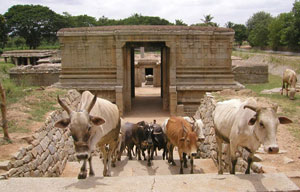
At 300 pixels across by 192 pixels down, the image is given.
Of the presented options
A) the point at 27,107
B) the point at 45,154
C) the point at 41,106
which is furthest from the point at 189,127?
the point at 27,107

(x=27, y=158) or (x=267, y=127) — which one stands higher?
(x=267, y=127)

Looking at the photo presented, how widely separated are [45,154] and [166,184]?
332cm

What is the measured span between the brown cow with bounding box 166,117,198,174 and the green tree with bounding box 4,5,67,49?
4662 cm

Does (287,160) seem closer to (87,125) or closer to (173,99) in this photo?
(87,125)

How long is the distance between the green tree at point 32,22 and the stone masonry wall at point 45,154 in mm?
44238

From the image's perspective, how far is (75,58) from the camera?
1509 cm

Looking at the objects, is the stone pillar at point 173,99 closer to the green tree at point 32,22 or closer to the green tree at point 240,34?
the green tree at point 32,22

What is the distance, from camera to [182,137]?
6.69 m

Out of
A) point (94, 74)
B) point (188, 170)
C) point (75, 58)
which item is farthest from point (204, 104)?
point (75, 58)

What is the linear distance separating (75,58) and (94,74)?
1.24 metres

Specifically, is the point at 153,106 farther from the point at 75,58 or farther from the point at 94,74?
the point at 75,58

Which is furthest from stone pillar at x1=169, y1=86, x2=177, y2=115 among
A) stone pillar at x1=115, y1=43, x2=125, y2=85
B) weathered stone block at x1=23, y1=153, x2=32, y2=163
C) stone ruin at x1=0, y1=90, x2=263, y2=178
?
weathered stone block at x1=23, y1=153, x2=32, y2=163

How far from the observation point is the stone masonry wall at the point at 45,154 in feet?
16.9

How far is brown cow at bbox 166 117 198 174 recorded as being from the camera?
647cm
